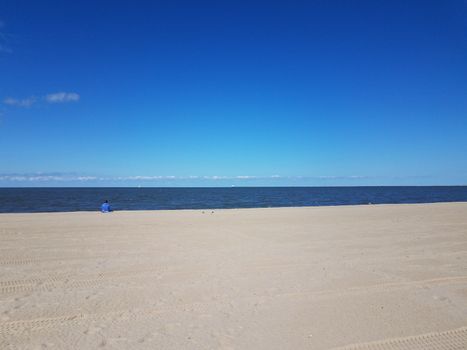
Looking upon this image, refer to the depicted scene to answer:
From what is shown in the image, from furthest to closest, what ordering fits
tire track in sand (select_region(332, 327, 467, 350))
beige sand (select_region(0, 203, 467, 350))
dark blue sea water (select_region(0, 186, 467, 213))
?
dark blue sea water (select_region(0, 186, 467, 213)) → beige sand (select_region(0, 203, 467, 350)) → tire track in sand (select_region(332, 327, 467, 350))

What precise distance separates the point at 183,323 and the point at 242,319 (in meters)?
0.88

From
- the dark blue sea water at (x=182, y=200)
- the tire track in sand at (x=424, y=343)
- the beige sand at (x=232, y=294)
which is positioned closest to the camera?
the tire track in sand at (x=424, y=343)

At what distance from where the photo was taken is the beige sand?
4305 millimetres

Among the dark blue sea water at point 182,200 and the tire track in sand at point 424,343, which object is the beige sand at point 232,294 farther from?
the dark blue sea water at point 182,200

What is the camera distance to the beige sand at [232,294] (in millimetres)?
4305

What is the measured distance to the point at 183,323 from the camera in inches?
184

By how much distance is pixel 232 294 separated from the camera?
5855 millimetres

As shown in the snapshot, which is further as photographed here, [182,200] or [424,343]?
[182,200]

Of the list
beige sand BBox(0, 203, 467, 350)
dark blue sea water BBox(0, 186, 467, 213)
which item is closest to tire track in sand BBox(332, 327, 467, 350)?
beige sand BBox(0, 203, 467, 350)

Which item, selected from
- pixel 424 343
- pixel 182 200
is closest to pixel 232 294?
pixel 424 343

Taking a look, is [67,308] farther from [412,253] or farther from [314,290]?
[412,253]

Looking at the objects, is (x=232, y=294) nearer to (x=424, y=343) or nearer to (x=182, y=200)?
(x=424, y=343)

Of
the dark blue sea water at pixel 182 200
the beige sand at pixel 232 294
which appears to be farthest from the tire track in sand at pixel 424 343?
the dark blue sea water at pixel 182 200

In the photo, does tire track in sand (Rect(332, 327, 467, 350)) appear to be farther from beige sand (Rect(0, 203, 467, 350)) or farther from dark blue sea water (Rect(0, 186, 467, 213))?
dark blue sea water (Rect(0, 186, 467, 213))
